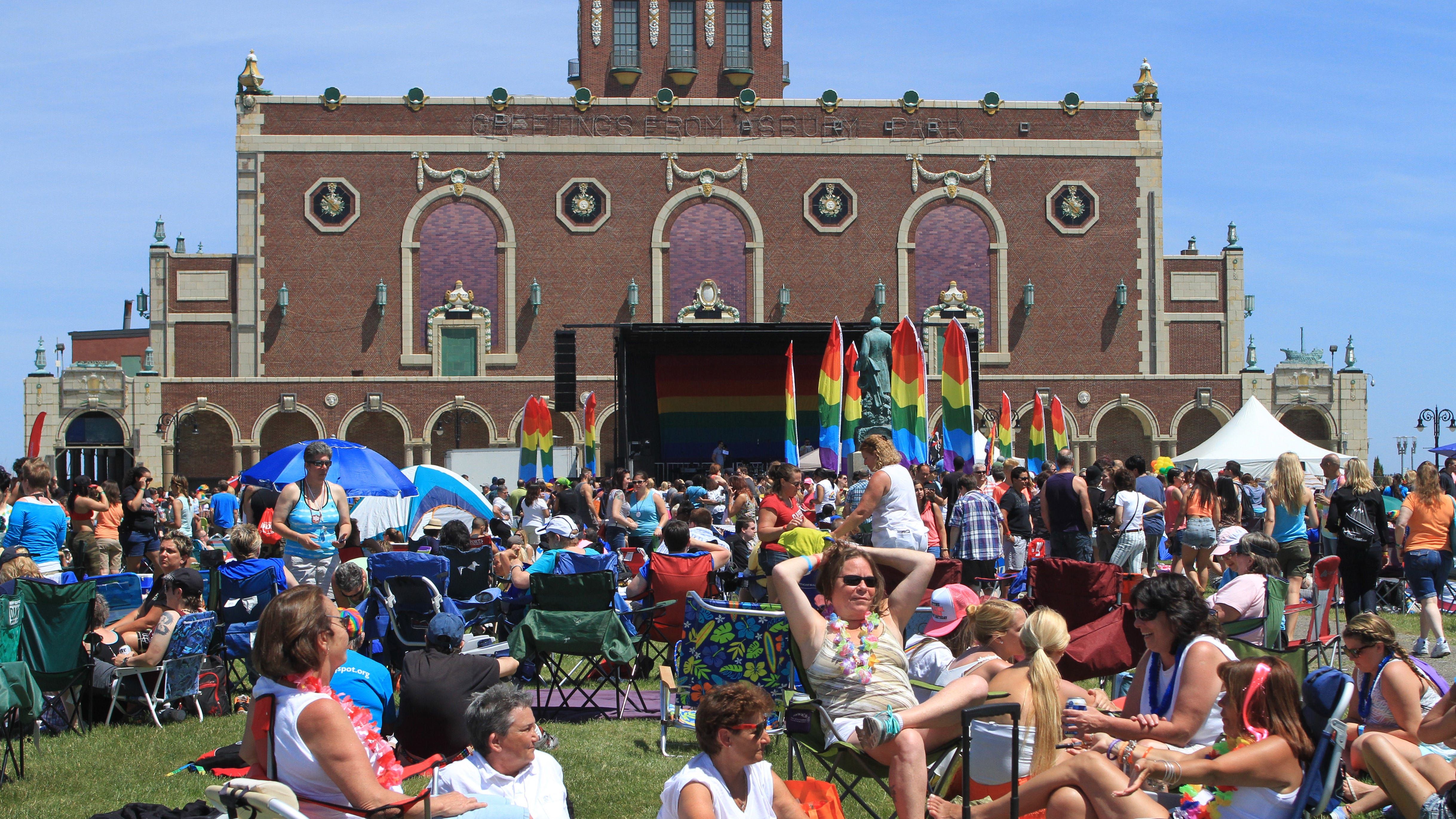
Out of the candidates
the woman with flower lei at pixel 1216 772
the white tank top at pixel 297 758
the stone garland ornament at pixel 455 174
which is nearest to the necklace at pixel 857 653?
the woman with flower lei at pixel 1216 772

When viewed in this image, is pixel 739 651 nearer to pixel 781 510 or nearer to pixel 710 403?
pixel 781 510

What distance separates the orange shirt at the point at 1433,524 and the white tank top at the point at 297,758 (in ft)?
26.9

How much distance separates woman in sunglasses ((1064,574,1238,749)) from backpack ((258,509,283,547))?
20.9 ft

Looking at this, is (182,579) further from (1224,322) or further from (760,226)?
(1224,322)

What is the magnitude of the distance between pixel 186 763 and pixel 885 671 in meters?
3.83

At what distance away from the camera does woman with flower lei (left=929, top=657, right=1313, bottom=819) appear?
4.11 m

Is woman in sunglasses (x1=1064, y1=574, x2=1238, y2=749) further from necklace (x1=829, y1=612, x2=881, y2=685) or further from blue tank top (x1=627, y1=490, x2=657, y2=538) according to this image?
blue tank top (x1=627, y1=490, x2=657, y2=538)

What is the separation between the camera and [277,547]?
33.2 ft

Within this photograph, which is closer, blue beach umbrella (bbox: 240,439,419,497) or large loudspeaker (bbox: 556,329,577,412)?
blue beach umbrella (bbox: 240,439,419,497)

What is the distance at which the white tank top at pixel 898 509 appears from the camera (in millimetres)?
8078

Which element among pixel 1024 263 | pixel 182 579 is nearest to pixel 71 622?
pixel 182 579

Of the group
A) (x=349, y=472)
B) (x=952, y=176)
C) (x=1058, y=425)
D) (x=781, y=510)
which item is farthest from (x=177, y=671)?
(x=952, y=176)

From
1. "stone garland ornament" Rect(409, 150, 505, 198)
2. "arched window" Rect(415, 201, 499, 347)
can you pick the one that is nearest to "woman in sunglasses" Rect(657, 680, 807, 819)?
"arched window" Rect(415, 201, 499, 347)

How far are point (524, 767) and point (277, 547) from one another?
6.48 metres
